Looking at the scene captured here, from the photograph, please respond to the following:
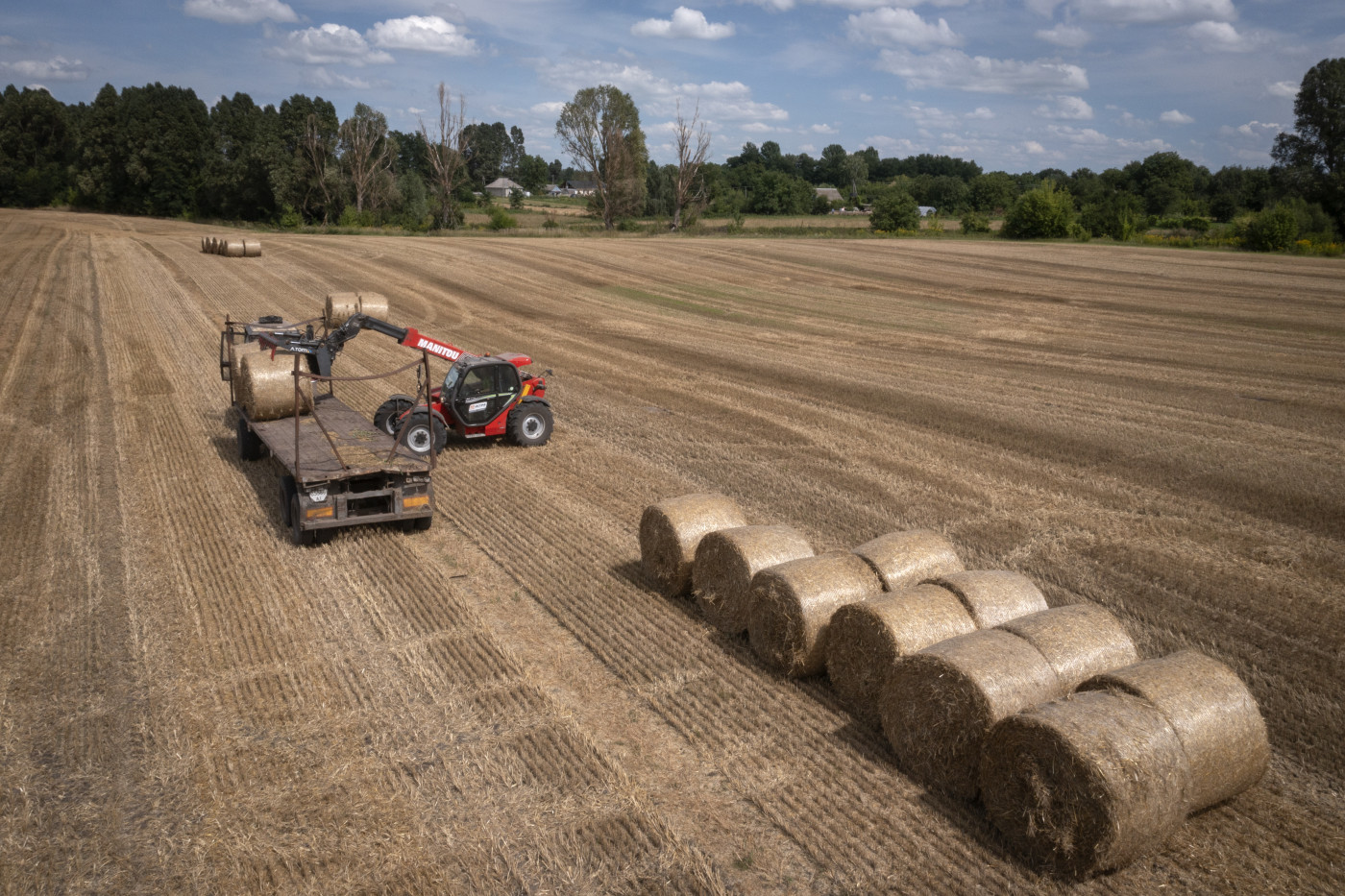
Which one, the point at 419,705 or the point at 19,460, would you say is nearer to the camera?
the point at 419,705

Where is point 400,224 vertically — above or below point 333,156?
below

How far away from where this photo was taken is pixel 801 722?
7340mm

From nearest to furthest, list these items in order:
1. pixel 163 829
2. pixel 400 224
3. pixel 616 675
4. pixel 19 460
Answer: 1. pixel 163 829
2. pixel 616 675
3. pixel 19 460
4. pixel 400 224

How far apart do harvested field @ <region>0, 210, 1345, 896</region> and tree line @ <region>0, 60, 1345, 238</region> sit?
45164 mm

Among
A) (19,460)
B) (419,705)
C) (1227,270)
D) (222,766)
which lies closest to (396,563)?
(419,705)

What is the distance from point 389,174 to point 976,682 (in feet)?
222

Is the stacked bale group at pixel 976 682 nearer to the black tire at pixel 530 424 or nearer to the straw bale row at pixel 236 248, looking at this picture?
the black tire at pixel 530 424

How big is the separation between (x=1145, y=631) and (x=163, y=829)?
8.63 m

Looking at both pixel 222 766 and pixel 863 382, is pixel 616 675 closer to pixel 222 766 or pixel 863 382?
pixel 222 766

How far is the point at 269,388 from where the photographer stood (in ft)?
42.5

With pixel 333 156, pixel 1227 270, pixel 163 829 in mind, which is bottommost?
pixel 163 829

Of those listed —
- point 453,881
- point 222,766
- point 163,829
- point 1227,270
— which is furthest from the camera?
point 1227,270

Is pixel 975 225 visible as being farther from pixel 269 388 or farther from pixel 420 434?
pixel 269 388

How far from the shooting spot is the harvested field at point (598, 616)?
234 inches
